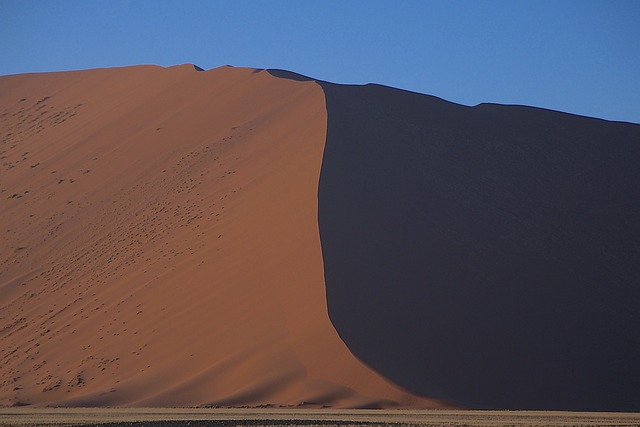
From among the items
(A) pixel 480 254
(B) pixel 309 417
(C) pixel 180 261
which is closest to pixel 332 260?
(A) pixel 480 254

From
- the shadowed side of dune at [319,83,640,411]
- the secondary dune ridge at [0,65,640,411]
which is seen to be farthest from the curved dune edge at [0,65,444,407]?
the shadowed side of dune at [319,83,640,411]

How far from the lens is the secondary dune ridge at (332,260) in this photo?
2044 cm

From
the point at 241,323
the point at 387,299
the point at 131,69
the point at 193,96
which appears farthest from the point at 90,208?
the point at 131,69

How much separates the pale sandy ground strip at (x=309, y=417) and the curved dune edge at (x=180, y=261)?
1115mm

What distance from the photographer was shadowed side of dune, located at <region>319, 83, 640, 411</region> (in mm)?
20609

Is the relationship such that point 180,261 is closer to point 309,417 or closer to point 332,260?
point 332,260

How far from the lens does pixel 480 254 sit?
2430 cm

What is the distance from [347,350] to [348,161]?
302 inches

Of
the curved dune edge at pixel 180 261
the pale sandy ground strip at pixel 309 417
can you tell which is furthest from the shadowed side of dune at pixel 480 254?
the pale sandy ground strip at pixel 309 417

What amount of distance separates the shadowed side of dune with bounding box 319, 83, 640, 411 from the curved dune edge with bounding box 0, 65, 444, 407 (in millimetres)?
822

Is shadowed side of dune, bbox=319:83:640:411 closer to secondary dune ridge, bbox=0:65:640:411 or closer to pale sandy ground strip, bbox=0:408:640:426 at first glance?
secondary dune ridge, bbox=0:65:640:411

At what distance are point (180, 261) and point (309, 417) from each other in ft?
32.7

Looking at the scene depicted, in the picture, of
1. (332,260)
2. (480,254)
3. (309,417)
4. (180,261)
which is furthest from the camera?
(180,261)

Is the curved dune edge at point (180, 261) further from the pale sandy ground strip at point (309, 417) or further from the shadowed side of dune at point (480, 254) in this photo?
the pale sandy ground strip at point (309, 417)
